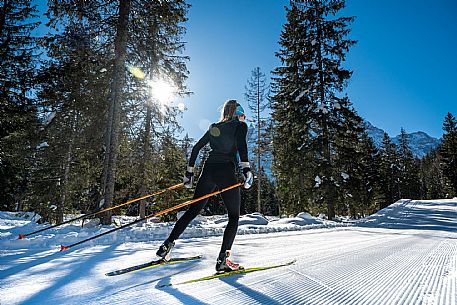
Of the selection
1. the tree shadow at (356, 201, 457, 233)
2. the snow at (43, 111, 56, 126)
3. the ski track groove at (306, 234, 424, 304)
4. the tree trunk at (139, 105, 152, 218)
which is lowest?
the tree shadow at (356, 201, 457, 233)

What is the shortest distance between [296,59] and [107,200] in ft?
49.5

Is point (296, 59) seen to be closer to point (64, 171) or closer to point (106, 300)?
point (64, 171)

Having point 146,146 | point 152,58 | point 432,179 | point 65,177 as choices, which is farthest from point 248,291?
point 432,179

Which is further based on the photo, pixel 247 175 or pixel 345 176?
pixel 345 176

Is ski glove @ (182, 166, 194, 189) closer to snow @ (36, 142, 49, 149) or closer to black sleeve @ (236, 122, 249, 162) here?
black sleeve @ (236, 122, 249, 162)

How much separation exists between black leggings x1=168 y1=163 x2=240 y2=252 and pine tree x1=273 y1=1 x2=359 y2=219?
1414 centimetres

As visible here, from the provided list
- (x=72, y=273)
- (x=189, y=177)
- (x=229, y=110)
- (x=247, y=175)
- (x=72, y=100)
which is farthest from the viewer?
(x=72, y=100)

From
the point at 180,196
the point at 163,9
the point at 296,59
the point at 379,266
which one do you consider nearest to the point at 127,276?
the point at 379,266

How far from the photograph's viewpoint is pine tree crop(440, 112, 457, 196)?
46375mm

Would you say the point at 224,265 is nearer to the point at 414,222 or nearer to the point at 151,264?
the point at 151,264

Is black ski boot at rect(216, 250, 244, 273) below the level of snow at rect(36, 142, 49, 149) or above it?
below

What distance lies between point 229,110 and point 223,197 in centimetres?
113

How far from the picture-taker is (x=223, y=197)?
129 inches

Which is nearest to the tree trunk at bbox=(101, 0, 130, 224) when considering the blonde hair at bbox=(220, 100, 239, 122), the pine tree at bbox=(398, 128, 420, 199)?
the blonde hair at bbox=(220, 100, 239, 122)
